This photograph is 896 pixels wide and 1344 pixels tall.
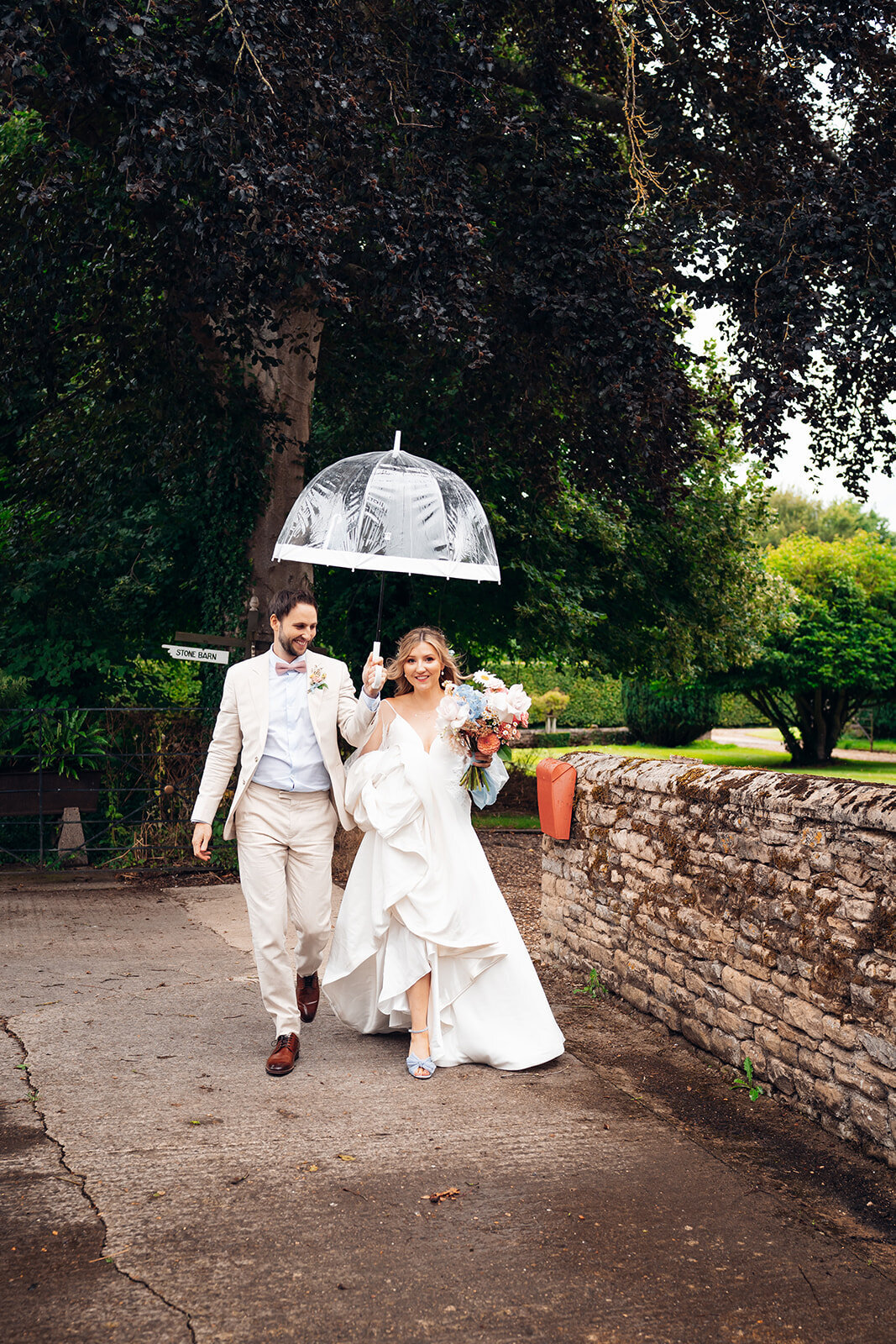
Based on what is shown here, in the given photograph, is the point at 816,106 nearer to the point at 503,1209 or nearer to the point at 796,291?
the point at 796,291

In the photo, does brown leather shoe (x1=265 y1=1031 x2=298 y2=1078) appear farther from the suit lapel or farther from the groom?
the suit lapel

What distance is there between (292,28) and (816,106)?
17.3 ft

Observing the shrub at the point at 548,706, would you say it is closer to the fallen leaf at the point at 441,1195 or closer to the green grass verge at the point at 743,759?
the green grass verge at the point at 743,759

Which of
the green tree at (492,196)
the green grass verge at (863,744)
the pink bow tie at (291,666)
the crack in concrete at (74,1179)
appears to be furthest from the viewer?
the green grass verge at (863,744)

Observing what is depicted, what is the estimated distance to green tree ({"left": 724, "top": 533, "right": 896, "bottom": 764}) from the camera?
87.2ft

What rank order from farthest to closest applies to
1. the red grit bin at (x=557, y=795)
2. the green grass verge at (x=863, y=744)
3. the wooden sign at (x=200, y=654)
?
the green grass verge at (x=863, y=744) → the wooden sign at (x=200, y=654) → the red grit bin at (x=557, y=795)

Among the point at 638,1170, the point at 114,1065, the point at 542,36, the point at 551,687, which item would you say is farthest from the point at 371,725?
the point at 551,687

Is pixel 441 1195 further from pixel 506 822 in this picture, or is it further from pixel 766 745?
pixel 766 745

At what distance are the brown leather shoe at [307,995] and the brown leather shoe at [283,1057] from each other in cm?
49

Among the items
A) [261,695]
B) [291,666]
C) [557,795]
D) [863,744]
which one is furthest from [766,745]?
[261,695]

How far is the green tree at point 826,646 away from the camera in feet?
87.2

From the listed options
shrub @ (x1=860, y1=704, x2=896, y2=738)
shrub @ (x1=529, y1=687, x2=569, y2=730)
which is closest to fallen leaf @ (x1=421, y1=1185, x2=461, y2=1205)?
shrub @ (x1=529, y1=687, x2=569, y2=730)

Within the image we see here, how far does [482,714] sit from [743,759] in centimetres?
2539

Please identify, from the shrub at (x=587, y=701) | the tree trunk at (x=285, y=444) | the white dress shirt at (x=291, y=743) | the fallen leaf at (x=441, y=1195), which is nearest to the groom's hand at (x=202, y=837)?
the white dress shirt at (x=291, y=743)
